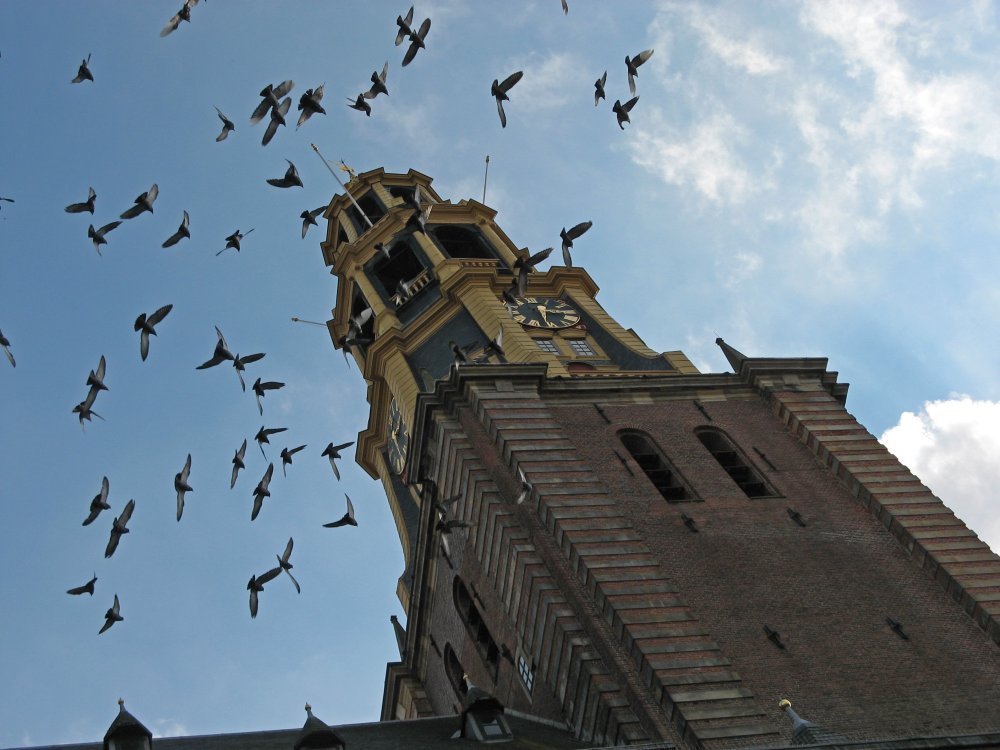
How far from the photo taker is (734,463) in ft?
107

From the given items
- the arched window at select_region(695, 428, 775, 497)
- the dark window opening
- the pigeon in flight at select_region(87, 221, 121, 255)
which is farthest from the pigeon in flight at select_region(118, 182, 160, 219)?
the dark window opening

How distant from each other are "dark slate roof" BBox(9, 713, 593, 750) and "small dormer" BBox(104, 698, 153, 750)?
2.37 meters

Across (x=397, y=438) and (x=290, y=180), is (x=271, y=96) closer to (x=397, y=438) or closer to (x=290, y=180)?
A: (x=290, y=180)

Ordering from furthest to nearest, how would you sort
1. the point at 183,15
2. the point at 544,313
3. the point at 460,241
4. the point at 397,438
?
1. the point at 460,241
2. the point at 397,438
3. the point at 544,313
4. the point at 183,15

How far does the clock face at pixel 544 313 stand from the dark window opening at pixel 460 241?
14.5ft

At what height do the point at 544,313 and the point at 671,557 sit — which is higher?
the point at 544,313

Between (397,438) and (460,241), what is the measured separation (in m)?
8.68

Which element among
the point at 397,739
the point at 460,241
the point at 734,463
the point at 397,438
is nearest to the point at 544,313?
the point at 397,438

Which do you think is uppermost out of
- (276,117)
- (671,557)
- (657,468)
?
(276,117)

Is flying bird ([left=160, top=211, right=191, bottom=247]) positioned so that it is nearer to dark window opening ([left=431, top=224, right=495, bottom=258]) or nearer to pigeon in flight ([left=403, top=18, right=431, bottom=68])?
pigeon in flight ([left=403, top=18, right=431, bottom=68])

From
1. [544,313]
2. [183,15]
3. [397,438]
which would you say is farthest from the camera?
[397,438]

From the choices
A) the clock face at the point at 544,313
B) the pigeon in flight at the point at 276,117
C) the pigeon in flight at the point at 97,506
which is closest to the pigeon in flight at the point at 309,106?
the pigeon in flight at the point at 276,117

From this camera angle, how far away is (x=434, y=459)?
109 ft

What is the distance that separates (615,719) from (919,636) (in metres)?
6.93
